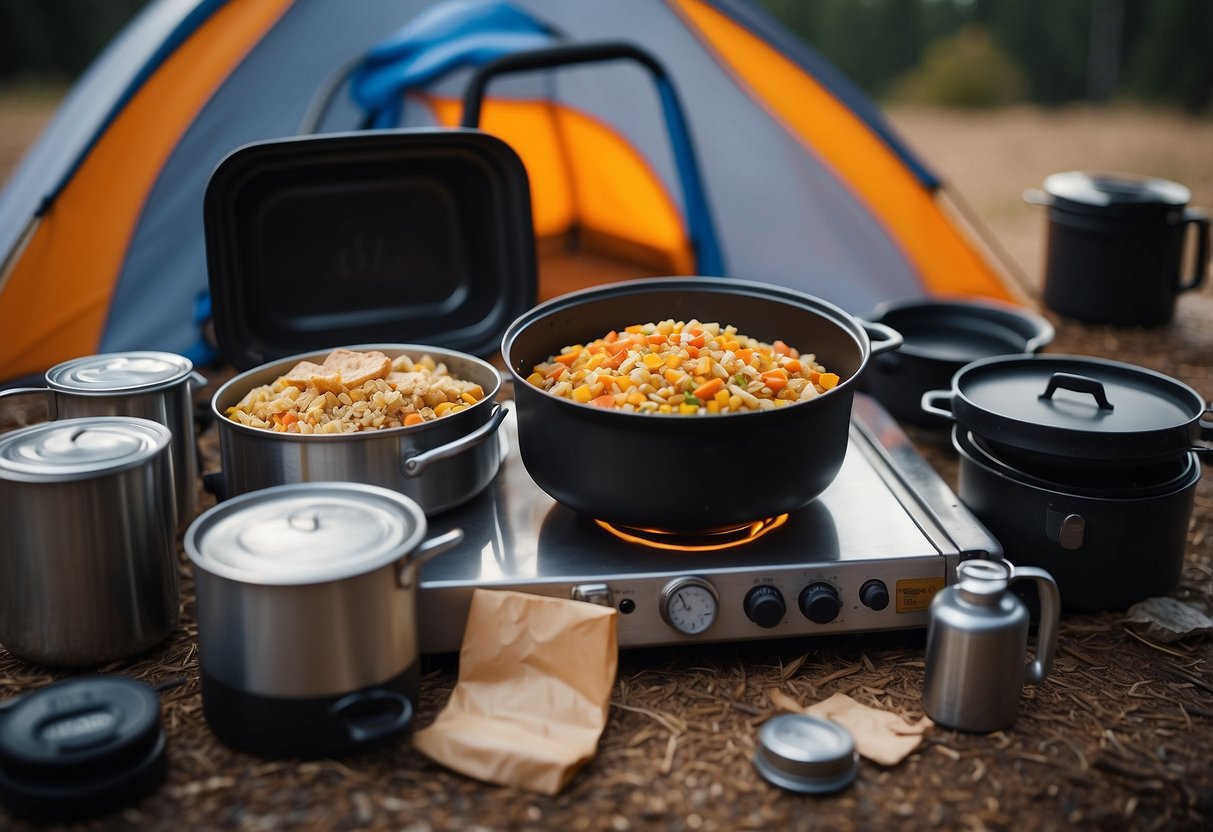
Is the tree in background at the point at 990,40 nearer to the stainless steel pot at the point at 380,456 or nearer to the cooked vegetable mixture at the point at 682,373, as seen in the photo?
the cooked vegetable mixture at the point at 682,373

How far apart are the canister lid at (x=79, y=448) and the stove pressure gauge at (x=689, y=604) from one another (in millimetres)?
971

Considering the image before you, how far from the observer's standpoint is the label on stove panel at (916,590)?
2.12m

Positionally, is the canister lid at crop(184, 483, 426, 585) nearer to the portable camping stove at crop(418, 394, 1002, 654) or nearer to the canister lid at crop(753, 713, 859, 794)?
the portable camping stove at crop(418, 394, 1002, 654)

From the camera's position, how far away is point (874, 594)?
2090 millimetres

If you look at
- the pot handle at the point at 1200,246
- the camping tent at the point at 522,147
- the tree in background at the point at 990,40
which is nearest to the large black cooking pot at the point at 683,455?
the camping tent at the point at 522,147

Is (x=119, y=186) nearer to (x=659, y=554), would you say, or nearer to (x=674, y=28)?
(x=674, y=28)

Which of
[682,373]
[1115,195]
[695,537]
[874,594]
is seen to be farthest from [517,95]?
[874,594]

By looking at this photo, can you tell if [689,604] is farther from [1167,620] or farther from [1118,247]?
[1118,247]

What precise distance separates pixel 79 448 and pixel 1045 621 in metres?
1.77

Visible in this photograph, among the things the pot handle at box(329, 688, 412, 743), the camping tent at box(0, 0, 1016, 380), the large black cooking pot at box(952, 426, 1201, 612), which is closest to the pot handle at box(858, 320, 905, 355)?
the large black cooking pot at box(952, 426, 1201, 612)

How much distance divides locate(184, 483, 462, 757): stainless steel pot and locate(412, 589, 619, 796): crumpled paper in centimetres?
10

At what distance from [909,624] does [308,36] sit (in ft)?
9.73

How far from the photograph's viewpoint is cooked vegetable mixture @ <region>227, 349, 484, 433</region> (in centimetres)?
224

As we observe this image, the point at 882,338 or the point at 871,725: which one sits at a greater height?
the point at 882,338
